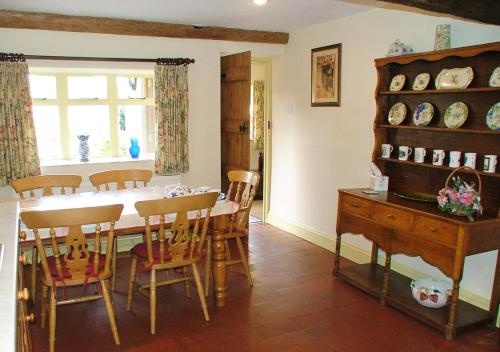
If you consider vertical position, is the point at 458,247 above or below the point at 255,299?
above

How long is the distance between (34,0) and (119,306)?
2518 mm

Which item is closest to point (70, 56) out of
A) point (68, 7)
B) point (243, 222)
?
point (68, 7)

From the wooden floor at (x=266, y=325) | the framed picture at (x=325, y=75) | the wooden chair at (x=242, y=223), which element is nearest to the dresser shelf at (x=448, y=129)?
the framed picture at (x=325, y=75)

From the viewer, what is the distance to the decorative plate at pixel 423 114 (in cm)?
333

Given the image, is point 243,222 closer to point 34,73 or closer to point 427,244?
point 427,244

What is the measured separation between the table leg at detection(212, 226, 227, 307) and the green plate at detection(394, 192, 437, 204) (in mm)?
1401

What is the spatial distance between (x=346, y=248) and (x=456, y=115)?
180cm

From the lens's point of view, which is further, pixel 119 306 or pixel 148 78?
pixel 148 78

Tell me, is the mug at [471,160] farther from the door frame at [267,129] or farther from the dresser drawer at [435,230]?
the door frame at [267,129]

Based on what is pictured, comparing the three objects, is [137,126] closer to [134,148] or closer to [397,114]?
[134,148]

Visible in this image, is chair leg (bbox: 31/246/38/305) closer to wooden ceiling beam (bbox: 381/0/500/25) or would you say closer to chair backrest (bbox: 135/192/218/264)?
chair backrest (bbox: 135/192/218/264)

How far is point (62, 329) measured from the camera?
2947mm

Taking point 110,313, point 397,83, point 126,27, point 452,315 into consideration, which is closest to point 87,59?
point 126,27

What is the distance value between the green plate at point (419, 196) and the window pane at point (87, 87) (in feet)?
10.7
